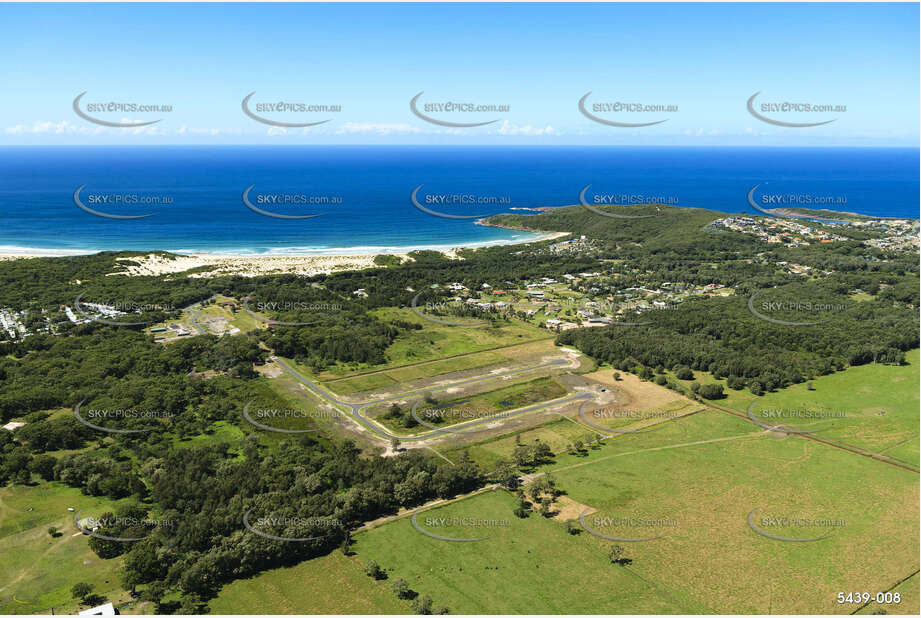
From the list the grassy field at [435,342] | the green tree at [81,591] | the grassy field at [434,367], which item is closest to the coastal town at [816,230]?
the grassy field at [435,342]

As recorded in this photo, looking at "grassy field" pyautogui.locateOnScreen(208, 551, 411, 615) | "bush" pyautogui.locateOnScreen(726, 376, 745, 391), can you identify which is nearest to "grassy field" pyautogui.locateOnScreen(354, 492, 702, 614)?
"grassy field" pyautogui.locateOnScreen(208, 551, 411, 615)

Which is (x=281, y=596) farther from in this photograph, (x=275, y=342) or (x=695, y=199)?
(x=695, y=199)

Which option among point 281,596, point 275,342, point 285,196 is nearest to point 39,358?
point 275,342

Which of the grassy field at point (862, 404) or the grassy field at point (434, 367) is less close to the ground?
the grassy field at point (434, 367)

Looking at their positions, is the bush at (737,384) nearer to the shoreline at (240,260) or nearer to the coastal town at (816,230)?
the shoreline at (240,260)

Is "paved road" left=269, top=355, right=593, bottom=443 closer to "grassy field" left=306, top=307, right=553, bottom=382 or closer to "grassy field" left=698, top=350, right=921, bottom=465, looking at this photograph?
"grassy field" left=306, top=307, right=553, bottom=382

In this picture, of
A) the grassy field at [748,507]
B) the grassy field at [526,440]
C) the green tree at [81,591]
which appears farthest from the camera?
the grassy field at [526,440]
